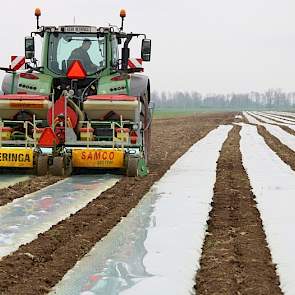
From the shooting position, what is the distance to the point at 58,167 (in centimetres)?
922

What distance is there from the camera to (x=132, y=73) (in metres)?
10.9

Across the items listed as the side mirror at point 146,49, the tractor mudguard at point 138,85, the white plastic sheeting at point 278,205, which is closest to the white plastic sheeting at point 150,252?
the white plastic sheeting at point 278,205

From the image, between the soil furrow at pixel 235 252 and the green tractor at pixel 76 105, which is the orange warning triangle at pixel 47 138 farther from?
the soil furrow at pixel 235 252

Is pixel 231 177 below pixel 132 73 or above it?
below

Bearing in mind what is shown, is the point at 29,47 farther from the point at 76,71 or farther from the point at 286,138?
the point at 286,138

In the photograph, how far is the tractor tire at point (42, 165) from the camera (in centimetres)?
929

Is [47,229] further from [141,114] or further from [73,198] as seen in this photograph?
[141,114]

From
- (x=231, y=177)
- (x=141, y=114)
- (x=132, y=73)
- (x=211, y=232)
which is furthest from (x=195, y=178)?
(x=211, y=232)

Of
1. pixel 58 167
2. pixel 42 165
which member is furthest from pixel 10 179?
pixel 58 167

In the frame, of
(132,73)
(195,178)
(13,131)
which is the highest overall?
(132,73)

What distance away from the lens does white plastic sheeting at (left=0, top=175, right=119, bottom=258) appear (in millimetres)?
5297

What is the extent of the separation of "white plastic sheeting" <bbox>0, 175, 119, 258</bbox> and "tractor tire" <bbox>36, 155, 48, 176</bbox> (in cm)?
47

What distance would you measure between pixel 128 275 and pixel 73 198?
325 centimetres

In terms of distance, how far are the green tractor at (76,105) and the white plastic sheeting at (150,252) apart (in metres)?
1.96
